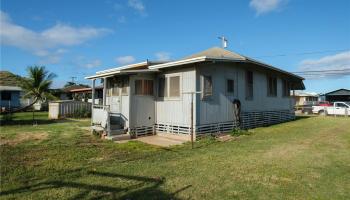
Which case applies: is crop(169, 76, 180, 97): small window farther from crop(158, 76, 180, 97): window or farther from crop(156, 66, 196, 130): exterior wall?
crop(156, 66, 196, 130): exterior wall

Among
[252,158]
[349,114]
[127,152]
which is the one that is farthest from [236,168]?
[349,114]

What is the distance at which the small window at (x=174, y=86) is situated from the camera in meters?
11.3

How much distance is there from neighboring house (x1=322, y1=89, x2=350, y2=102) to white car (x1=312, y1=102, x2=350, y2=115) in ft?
48.2

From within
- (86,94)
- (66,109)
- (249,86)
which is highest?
(86,94)

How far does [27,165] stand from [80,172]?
1.51m

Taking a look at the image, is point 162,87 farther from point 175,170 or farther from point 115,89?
point 175,170

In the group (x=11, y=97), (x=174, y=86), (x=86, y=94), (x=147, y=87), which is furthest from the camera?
(x=86, y=94)

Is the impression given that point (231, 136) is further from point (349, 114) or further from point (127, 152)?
point (349, 114)

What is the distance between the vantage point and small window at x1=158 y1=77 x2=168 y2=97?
38.6ft

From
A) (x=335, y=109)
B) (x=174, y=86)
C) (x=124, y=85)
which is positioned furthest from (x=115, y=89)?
(x=335, y=109)

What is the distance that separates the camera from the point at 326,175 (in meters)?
5.66

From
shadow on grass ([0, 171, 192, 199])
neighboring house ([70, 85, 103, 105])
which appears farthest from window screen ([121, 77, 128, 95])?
neighboring house ([70, 85, 103, 105])

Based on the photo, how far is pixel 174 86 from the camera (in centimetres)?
1144

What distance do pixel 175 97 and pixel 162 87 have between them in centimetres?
95
